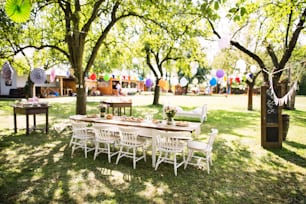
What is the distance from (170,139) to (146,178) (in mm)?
830

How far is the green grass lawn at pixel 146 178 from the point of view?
9.98 feet

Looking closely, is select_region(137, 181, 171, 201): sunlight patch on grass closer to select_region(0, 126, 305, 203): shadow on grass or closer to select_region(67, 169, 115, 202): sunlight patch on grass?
select_region(0, 126, 305, 203): shadow on grass

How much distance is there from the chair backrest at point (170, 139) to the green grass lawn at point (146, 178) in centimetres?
52

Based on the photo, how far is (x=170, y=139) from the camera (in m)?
3.94

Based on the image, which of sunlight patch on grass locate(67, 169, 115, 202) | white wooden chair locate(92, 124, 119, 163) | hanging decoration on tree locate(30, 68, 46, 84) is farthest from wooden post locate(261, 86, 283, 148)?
hanging decoration on tree locate(30, 68, 46, 84)

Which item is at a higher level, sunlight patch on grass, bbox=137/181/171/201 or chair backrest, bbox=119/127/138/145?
chair backrest, bbox=119/127/138/145

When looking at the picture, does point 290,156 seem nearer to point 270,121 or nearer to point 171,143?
point 270,121

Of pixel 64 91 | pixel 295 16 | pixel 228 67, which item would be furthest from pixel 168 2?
pixel 64 91

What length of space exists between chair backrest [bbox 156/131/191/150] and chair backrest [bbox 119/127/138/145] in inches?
18.4

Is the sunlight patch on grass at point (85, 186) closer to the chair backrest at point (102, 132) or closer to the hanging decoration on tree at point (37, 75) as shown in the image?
the chair backrest at point (102, 132)

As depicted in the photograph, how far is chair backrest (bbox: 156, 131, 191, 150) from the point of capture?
370cm

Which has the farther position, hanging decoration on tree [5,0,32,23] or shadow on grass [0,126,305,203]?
shadow on grass [0,126,305,203]

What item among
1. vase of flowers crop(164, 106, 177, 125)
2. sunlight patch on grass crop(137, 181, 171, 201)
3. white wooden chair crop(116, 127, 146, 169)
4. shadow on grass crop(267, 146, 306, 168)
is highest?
vase of flowers crop(164, 106, 177, 125)

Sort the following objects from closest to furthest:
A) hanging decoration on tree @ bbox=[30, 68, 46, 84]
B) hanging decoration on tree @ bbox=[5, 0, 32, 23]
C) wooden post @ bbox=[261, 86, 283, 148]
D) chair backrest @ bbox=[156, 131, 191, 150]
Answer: hanging decoration on tree @ bbox=[5, 0, 32, 23]
chair backrest @ bbox=[156, 131, 191, 150]
wooden post @ bbox=[261, 86, 283, 148]
hanging decoration on tree @ bbox=[30, 68, 46, 84]
